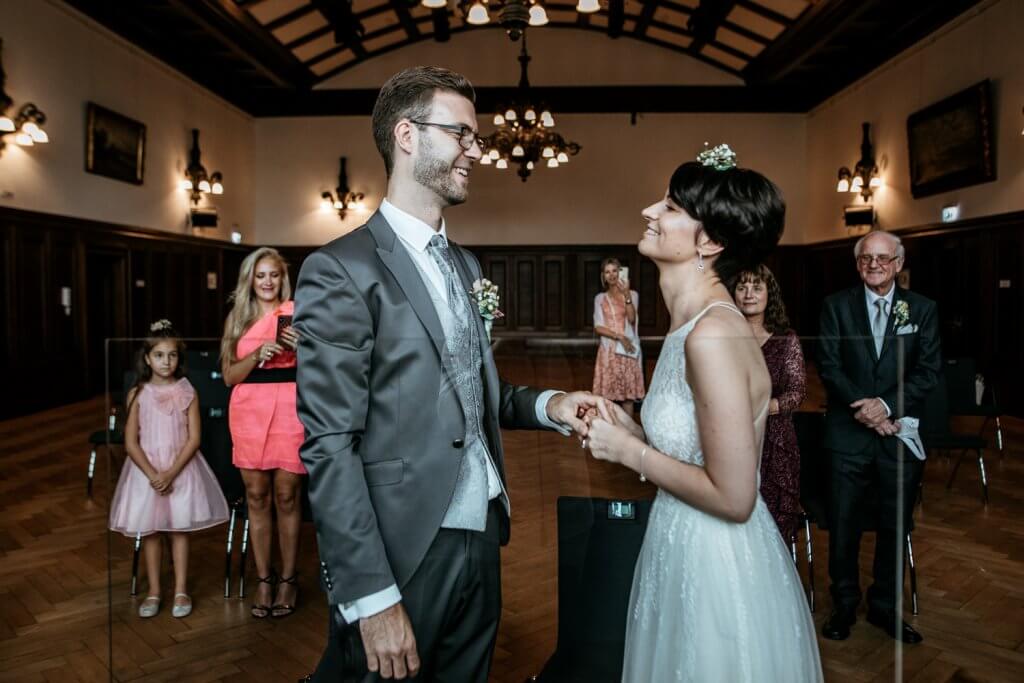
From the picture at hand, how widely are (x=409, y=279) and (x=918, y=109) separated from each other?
1160 centimetres

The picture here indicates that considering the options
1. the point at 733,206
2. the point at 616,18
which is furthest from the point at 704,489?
the point at 616,18

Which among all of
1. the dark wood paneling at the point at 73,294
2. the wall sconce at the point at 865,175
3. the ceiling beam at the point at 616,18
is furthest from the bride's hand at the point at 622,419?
the wall sconce at the point at 865,175

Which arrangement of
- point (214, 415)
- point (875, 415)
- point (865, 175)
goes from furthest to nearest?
point (865, 175) < point (214, 415) < point (875, 415)

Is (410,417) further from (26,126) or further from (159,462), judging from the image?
(26,126)

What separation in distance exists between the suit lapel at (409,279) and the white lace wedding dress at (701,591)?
19.4 inches

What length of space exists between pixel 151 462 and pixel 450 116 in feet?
4.90

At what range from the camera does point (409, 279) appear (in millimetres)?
1518

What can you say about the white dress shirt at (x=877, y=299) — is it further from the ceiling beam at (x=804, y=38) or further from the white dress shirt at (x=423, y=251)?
the ceiling beam at (x=804, y=38)

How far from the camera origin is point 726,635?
1474 mm

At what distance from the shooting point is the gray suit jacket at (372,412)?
54.1 inches

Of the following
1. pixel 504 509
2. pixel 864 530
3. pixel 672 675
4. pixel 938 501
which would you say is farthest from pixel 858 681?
pixel 938 501

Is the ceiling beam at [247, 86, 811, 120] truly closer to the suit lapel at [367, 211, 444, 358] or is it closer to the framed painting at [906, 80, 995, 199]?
the framed painting at [906, 80, 995, 199]

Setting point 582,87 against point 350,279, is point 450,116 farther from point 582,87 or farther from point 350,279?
point 582,87

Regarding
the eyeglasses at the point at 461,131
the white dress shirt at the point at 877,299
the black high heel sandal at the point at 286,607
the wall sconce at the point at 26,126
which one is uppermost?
the wall sconce at the point at 26,126
